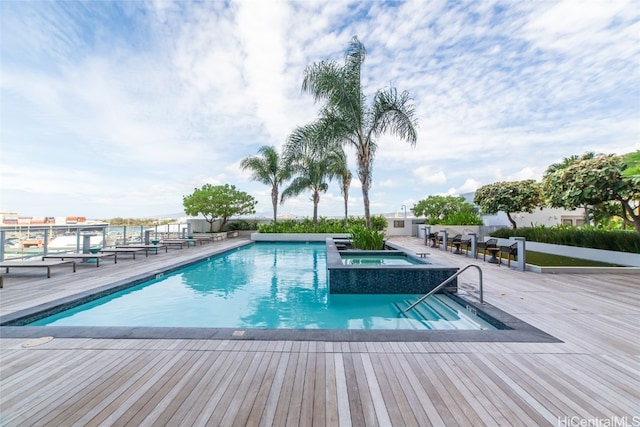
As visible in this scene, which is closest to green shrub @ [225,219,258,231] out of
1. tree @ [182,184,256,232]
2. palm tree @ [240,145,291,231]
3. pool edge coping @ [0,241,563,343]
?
tree @ [182,184,256,232]

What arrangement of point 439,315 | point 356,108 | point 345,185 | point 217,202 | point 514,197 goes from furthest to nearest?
point 345,185, point 217,202, point 514,197, point 356,108, point 439,315

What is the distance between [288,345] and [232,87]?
11.1 metres

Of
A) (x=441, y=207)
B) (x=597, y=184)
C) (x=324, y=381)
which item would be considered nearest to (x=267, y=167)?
(x=597, y=184)

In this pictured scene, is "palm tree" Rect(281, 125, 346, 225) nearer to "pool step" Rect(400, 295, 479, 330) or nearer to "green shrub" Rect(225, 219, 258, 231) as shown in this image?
"green shrub" Rect(225, 219, 258, 231)

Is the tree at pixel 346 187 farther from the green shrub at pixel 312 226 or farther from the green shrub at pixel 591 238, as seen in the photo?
the green shrub at pixel 591 238

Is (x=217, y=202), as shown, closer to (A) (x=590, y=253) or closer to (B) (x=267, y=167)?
(B) (x=267, y=167)

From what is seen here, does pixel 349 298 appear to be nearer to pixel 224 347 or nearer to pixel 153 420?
pixel 224 347

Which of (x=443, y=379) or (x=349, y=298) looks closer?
(x=443, y=379)

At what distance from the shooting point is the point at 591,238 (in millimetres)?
7973

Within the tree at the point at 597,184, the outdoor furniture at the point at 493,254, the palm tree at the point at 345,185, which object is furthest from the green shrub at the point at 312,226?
the tree at the point at 597,184

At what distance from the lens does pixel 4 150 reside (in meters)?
5.23

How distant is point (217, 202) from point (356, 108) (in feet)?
37.6

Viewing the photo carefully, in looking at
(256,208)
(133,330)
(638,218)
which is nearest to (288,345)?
(133,330)

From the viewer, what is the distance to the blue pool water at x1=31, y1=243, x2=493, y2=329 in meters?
3.96
